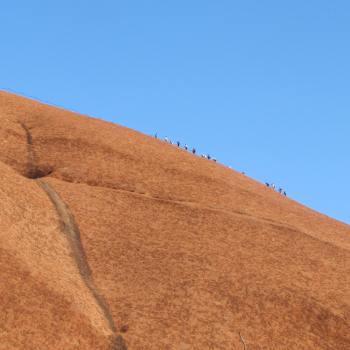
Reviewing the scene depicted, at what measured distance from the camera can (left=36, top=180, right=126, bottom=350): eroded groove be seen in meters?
25.4

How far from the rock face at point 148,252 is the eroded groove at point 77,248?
0.32 ft

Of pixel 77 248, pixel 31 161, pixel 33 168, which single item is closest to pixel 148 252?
pixel 77 248

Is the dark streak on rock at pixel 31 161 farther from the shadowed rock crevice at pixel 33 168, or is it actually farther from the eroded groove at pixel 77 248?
the eroded groove at pixel 77 248

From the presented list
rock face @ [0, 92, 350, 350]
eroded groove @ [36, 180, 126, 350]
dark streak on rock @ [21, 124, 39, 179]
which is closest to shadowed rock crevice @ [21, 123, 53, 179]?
dark streak on rock @ [21, 124, 39, 179]

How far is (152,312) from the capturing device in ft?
90.5

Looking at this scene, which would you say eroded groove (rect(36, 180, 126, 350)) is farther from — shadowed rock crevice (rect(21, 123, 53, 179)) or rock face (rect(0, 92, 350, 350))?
shadowed rock crevice (rect(21, 123, 53, 179))

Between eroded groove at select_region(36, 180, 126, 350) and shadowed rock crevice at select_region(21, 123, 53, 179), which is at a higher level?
shadowed rock crevice at select_region(21, 123, 53, 179)

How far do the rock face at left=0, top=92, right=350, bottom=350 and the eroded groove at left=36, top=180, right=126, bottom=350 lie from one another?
3.8 inches

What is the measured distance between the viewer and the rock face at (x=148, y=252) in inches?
992

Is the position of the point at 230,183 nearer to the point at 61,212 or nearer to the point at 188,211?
the point at 188,211

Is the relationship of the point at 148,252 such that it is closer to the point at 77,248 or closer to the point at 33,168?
the point at 77,248

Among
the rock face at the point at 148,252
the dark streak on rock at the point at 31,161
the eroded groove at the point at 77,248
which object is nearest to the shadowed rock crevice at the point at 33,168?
the dark streak on rock at the point at 31,161

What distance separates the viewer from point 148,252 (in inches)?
1302

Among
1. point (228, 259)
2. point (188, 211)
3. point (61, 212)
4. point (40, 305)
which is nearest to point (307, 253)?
point (228, 259)
